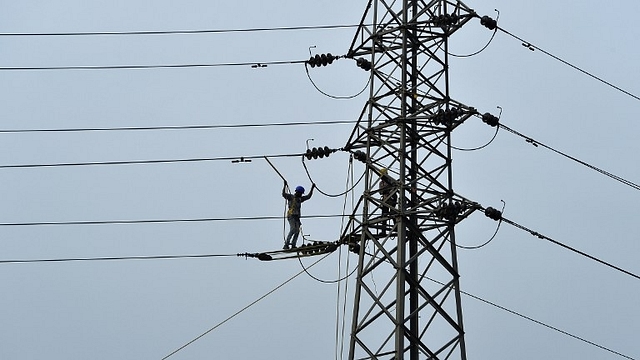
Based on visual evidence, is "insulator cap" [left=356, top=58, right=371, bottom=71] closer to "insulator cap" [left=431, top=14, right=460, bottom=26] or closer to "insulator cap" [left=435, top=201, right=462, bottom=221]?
"insulator cap" [left=431, top=14, right=460, bottom=26]

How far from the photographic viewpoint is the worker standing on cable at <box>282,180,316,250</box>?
25.6 meters

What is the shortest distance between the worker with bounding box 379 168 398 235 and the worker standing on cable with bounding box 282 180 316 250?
9.70 feet

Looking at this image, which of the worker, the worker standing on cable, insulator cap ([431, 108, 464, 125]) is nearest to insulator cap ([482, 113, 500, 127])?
insulator cap ([431, 108, 464, 125])

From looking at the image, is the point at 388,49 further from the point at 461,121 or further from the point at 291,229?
the point at 291,229

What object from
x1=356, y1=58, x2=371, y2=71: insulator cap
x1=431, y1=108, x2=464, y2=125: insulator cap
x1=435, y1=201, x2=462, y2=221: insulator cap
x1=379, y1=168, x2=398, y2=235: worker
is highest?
x1=356, y1=58, x2=371, y2=71: insulator cap

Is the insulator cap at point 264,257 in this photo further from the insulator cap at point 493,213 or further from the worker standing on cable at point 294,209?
the insulator cap at point 493,213

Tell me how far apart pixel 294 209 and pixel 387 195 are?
11.1 ft

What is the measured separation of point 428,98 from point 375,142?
1602mm

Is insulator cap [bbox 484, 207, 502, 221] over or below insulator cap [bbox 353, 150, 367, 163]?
below

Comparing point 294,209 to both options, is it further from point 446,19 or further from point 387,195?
point 446,19

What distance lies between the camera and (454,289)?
2205 centimetres

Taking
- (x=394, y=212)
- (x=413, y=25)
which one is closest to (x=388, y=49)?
(x=413, y=25)

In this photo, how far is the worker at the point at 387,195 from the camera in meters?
22.1

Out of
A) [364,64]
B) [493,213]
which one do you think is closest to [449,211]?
[493,213]
